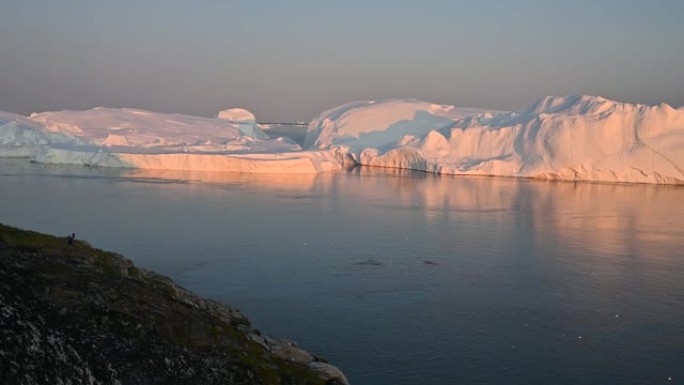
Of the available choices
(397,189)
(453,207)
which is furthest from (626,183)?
(453,207)

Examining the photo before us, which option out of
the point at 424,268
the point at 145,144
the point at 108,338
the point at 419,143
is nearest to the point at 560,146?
the point at 419,143

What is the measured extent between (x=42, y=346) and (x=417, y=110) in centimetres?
4833

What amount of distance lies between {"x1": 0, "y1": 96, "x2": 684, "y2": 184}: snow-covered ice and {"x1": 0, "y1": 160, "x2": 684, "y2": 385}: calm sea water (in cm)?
847

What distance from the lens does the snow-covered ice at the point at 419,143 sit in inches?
1230

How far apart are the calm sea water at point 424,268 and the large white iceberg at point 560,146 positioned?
26.6 ft

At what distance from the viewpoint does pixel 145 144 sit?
132ft

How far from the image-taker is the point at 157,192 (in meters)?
22.3

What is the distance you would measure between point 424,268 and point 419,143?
28049mm

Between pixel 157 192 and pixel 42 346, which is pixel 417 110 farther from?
pixel 42 346

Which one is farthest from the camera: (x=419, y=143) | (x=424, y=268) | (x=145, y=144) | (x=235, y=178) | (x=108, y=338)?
(x=145, y=144)

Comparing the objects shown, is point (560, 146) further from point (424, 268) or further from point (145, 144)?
point (145, 144)

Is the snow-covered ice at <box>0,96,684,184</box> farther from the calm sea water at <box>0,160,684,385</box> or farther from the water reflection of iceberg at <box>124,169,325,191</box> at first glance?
the calm sea water at <box>0,160,684,385</box>

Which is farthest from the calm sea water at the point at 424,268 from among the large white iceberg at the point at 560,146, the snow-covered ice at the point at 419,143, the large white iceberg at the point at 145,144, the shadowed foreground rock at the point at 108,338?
the large white iceberg at the point at 145,144

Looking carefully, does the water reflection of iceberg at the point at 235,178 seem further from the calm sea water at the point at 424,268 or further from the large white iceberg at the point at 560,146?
the large white iceberg at the point at 560,146
